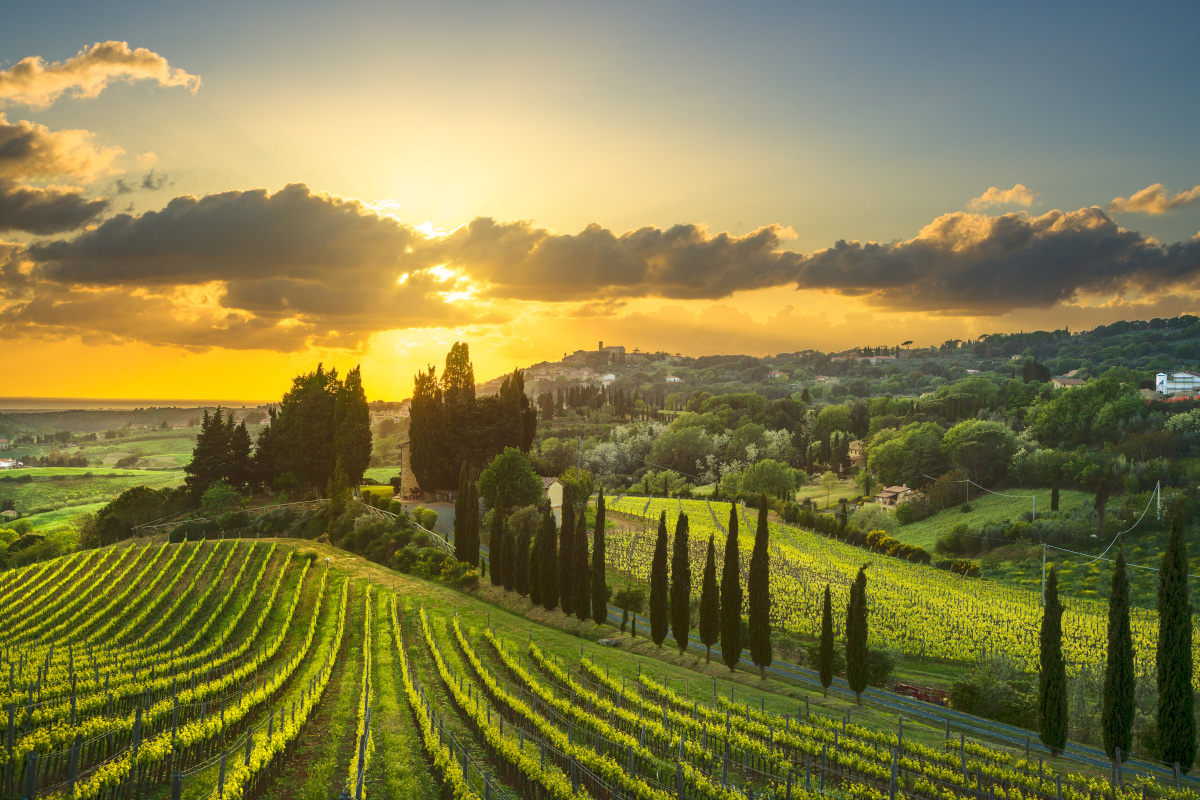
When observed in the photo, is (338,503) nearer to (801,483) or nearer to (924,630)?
(924,630)

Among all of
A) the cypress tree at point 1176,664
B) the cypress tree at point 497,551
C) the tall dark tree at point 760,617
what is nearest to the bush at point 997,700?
the cypress tree at point 1176,664

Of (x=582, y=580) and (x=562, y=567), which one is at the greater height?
(x=562, y=567)

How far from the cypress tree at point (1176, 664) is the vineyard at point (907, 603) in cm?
1544

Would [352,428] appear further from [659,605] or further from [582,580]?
[659,605]

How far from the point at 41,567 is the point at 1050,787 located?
61.5 m

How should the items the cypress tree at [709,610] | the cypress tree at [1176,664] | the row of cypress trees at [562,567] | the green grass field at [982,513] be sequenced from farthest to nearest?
the green grass field at [982,513]
the row of cypress trees at [562,567]
the cypress tree at [709,610]
the cypress tree at [1176,664]

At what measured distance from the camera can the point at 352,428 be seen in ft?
229

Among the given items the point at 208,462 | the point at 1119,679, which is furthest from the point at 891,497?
the point at 208,462

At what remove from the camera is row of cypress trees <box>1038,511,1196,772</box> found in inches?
979

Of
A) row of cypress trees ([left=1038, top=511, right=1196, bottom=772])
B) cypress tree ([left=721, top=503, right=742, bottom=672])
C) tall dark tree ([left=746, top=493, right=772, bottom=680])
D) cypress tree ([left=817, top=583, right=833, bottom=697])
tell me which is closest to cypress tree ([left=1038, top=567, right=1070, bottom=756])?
row of cypress trees ([left=1038, top=511, right=1196, bottom=772])

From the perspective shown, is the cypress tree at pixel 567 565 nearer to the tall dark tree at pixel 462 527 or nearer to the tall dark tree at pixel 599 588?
the tall dark tree at pixel 599 588

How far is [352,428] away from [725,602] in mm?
46143

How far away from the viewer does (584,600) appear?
4284 cm

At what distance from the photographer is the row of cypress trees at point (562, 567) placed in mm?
42750
